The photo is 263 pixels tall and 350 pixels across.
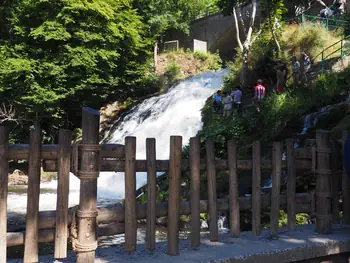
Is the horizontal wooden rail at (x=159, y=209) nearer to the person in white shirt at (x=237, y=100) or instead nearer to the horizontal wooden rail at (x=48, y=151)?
the horizontal wooden rail at (x=48, y=151)

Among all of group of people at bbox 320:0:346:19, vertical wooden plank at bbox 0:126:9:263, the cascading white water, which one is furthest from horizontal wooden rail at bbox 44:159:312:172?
group of people at bbox 320:0:346:19

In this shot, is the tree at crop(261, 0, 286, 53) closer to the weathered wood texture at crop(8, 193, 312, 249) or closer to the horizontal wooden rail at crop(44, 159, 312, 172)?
the horizontal wooden rail at crop(44, 159, 312, 172)

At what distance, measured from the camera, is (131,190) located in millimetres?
3406

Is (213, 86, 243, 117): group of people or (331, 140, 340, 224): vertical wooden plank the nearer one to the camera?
(331, 140, 340, 224): vertical wooden plank

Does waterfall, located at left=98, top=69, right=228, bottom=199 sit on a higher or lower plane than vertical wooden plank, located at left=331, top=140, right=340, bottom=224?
higher

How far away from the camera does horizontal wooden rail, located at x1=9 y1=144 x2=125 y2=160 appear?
3092 millimetres

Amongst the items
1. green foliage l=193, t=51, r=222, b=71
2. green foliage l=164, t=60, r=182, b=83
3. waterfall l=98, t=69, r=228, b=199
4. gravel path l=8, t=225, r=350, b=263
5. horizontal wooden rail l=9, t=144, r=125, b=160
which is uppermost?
green foliage l=193, t=51, r=222, b=71

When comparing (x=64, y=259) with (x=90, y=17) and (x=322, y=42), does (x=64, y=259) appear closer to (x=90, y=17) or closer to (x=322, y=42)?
(x=322, y=42)

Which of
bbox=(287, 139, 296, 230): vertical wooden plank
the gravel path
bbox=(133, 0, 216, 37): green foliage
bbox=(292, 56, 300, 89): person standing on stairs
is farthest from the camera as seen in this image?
bbox=(133, 0, 216, 37): green foliage

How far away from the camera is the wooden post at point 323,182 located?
4.14 meters

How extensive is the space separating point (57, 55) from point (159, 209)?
1789 cm

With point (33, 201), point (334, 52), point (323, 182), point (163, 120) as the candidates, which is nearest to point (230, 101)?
point (334, 52)

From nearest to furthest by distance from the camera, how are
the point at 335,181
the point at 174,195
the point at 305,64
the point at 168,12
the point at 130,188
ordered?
1. the point at 130,188
2. the point at 174,195
3. the point at 335,181
4. the point at 305,64
5. the point at 168,12

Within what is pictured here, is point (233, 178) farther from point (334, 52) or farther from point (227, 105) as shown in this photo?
point (334, 52)
